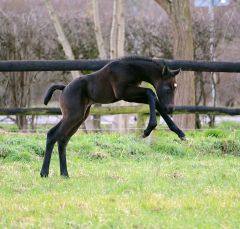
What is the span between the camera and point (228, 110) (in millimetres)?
10242

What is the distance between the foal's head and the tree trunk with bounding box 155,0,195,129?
6.51m

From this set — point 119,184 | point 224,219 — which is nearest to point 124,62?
point 119,184

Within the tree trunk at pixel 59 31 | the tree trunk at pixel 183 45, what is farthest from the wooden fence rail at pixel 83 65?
the tree trunk at pixel 59 31

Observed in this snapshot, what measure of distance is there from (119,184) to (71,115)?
115cm

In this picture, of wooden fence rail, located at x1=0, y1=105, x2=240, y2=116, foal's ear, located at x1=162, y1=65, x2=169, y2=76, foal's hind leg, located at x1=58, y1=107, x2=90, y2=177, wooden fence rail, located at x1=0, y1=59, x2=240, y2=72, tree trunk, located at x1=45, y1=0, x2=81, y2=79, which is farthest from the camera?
tree trunk, located at x1=45, y1=0, x2=81, y2=79

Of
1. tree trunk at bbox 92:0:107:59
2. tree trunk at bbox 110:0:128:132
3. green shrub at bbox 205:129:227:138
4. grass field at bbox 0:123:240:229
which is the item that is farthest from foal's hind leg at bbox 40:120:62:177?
tree trunk at bbox 92:0:107:59

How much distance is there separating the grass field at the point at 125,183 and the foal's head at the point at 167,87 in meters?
0.88

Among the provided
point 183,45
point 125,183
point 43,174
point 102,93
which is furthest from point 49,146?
point 183,45

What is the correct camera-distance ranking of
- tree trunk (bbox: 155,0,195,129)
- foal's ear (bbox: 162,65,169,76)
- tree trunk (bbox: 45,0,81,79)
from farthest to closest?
tree trunk (bbox: 45,0,81,79)
tree trunk (bbox: 155,0,195,129)
foal's ear (bbox: 162,65,169,76)

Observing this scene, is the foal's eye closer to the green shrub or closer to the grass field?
the grass field

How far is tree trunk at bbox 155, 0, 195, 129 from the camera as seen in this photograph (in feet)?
44.0

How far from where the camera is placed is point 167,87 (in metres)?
6.90

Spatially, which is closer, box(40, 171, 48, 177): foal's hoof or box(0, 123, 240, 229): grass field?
box(0, 123, 240, 229): grass field

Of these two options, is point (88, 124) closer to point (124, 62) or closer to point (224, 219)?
point (124, 62)
